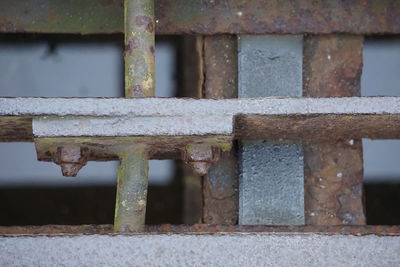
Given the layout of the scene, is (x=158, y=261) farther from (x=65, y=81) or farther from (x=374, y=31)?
(x=65, y=81)

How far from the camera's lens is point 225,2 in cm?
238

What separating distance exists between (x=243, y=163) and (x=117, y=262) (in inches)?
23.8

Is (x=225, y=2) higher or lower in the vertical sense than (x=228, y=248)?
higher

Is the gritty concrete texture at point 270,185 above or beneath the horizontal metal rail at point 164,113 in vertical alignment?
beneath

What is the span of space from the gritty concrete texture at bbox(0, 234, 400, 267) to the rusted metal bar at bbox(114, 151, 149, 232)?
12cm

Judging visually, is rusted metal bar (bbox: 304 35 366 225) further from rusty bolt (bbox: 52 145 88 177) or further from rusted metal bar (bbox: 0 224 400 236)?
rusty bolt (bbox: 52 145 88 177)

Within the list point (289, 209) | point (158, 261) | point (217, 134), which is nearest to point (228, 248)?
point (158, 261)

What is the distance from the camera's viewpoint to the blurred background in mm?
3768

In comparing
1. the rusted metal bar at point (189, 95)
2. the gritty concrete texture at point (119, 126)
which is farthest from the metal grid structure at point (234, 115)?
the rusted metal bar at point (189, 95)

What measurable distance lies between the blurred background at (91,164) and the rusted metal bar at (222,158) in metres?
1.43

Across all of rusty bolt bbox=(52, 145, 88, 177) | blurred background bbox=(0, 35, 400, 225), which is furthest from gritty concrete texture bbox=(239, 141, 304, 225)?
blurred background bbox=(0, 35, 400, 225)

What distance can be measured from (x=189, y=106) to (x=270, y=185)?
1.77 feet

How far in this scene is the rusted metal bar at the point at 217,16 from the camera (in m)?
2.37

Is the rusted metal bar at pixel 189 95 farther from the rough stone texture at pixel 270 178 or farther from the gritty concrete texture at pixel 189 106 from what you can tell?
the gritty concrete texture at pixel 189 106
